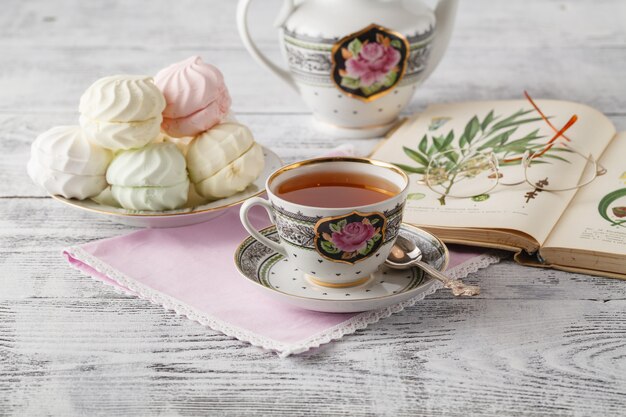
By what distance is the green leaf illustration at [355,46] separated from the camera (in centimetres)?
123

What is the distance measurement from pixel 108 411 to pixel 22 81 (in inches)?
40.7

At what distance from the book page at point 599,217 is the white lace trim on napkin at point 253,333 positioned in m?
0.09

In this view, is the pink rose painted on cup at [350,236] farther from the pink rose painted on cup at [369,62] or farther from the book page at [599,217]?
the pink rose painted on cup at [369,62]

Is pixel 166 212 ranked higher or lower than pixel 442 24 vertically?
lower

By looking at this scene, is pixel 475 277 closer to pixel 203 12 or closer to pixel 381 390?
pixel 381 390

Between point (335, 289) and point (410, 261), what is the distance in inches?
3.3

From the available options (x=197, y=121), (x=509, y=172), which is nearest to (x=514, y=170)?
(x=509, y=172)

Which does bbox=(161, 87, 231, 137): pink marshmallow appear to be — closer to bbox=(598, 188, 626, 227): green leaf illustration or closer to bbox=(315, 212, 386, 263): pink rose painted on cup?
bbox=(315, 212, 386, 263): pink rose painted on cup

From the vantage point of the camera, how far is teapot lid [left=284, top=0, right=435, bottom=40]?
1.22 m

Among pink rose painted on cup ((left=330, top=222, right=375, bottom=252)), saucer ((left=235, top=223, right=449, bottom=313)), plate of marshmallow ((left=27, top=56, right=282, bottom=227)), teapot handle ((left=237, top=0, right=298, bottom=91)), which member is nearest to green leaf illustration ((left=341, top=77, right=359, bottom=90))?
teapot handle ((left=237, top=0, right=298, bottom=91))

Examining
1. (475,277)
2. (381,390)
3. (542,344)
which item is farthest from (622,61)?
(381,390)

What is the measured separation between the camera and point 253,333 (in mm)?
798

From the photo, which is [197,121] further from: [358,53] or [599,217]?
[599,217]

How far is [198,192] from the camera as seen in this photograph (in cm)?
100
